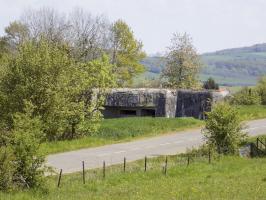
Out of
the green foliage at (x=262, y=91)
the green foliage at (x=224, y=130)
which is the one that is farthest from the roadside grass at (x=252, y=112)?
the green foliage at (x=224, y=130)

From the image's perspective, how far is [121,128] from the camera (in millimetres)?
43938

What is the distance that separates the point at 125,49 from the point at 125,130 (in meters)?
43.6

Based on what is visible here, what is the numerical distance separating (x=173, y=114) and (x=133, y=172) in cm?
2687

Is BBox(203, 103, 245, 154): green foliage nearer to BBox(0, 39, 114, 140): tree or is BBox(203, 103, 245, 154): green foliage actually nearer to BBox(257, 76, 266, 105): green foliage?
BBox(0, 39, 114, 140): tree

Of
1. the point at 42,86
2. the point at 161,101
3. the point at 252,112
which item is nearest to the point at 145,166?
the point at 42,86

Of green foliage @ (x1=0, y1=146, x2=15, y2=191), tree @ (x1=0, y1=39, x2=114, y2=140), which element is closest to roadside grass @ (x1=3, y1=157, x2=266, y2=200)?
green foliage @ (x1=0, y1=146, x2=15, y2=191)

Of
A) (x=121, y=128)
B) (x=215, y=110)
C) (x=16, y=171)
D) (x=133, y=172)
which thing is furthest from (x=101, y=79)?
(x=16, y=171)

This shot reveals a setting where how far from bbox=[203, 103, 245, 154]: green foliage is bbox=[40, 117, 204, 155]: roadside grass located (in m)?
9.77

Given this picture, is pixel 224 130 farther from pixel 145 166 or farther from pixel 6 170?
pixel 6 170

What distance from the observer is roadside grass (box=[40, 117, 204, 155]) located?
38750mm

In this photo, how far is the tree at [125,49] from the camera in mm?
85062

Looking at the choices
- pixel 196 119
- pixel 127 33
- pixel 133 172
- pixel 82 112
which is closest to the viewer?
pixel 133 172

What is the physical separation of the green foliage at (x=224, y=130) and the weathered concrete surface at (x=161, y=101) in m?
17.2

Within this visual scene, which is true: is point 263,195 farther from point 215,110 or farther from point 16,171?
point 215,110
